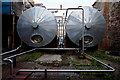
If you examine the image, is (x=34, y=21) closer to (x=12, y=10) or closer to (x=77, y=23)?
(x=77, y=23)

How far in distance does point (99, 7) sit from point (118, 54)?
4.00 m

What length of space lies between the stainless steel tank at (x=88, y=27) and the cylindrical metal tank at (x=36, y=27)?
0.98m

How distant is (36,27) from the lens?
448 cm

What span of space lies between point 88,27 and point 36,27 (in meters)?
2.76

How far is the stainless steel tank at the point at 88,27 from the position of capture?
456 centimetres

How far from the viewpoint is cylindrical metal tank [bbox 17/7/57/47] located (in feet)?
14.9

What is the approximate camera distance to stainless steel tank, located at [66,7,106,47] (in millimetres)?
4559

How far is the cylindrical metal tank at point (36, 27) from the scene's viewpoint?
455cm

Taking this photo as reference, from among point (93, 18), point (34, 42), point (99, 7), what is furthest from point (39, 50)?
point (99, 7)

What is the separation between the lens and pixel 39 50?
16.7 ft

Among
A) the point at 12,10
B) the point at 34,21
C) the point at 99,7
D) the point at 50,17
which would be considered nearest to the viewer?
the point at 34,21

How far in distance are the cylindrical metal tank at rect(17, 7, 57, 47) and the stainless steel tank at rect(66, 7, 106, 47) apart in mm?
984

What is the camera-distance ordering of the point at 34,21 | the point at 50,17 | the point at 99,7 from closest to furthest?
1. the point at 34,21
2. the point at 50,17
3. the point at 99,7

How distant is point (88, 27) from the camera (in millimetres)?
4480
